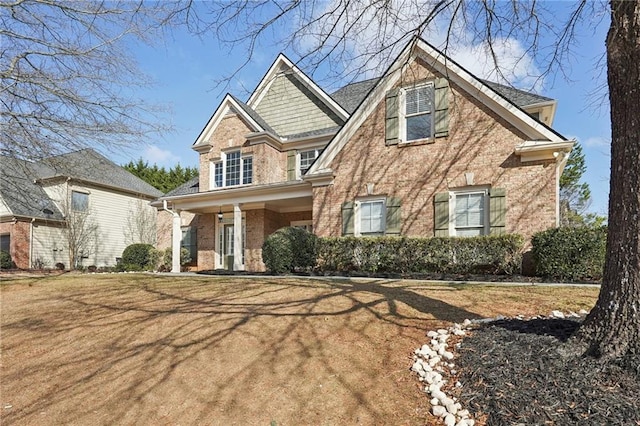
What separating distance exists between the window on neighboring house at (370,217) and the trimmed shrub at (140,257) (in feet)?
37.1

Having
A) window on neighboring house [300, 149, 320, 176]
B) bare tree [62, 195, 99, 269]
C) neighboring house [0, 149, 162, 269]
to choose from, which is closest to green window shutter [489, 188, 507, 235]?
window on neighboring house [300, 149, 320, 176]

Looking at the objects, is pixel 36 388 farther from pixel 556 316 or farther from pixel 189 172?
pixel 189 172

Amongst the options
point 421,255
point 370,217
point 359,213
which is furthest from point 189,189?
point 421,255

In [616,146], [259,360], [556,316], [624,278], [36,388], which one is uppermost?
[616,146]

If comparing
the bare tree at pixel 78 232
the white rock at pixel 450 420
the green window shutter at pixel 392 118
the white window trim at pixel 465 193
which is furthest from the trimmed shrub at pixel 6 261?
the white rock at pixel 450 420

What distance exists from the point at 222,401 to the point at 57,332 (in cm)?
417

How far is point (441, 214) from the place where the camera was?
10.9 m

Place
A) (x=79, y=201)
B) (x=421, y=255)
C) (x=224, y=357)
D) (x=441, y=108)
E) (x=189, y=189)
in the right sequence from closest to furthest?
(x=224, y=357) → (x=421, y=255) → (x=441, y=108) → (x=189, y=189) → (x=79, y=201)

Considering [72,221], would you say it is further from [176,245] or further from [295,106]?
[295,106]

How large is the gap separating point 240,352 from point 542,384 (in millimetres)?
3203

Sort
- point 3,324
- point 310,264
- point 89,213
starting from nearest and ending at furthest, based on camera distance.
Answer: point 3,324 < point 310,264 < point 89,213

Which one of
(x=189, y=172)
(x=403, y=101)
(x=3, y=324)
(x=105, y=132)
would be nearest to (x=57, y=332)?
(x=3, y=324)

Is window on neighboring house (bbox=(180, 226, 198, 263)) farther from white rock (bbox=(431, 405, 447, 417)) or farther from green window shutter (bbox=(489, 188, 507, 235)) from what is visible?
white rock (bbox=(431, 405, 447, 417))

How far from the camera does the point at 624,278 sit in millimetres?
3469
